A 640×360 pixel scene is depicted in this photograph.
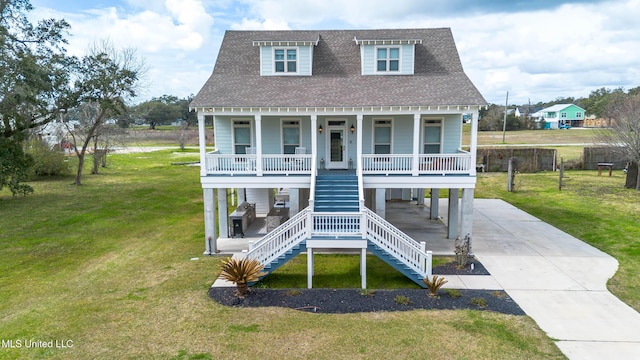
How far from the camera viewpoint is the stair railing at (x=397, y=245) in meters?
11.4

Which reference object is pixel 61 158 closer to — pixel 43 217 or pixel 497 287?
pixel 43 217

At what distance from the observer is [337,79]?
16188mm

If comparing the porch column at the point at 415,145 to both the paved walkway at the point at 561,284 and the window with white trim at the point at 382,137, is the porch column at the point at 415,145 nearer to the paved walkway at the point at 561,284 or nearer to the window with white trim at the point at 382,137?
the window with white trim at the point at 382,137

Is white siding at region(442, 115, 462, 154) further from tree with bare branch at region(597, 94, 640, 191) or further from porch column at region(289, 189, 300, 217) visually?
tree with bare branch at region(597, 94, 640, 191)

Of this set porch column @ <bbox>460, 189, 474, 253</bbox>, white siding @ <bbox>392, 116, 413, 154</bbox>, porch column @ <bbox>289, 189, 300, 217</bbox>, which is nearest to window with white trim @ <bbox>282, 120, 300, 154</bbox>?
porch column @ <bbox>289, 189, 300, 217</bbox>

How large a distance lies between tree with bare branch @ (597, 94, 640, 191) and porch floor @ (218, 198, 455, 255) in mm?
13391

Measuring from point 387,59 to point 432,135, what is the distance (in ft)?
12.7

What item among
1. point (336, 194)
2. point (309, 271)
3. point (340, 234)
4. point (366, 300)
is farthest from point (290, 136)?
point (366, 300)

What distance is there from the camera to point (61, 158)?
3347 centimetres

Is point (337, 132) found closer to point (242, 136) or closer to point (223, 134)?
point (242, 136)

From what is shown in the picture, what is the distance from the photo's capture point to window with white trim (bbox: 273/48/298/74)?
54.7ft

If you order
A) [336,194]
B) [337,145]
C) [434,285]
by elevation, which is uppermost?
[337,145]

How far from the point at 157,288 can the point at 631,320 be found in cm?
1260

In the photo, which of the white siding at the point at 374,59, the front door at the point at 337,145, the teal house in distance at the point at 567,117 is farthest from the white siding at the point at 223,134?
the teal house in distance at the point at 567,117
